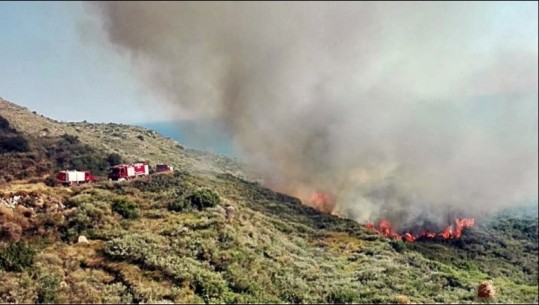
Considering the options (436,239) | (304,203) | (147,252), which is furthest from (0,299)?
(436,239)

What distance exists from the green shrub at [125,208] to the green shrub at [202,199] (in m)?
2.26

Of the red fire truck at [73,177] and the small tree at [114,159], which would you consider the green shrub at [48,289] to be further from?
the small tree at [114,159]

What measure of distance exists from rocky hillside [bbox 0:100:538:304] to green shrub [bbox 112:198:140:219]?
0.05 meters

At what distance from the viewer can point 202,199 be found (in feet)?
73.7

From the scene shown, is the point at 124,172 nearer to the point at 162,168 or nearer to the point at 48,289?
the point at 162,168

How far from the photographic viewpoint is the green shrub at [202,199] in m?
22.3

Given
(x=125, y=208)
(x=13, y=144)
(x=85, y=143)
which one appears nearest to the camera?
(x=125, y=208)

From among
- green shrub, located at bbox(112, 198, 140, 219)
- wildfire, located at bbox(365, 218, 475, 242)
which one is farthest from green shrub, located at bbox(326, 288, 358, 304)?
wildfire, located at bbox(365, 218, 475, 242)

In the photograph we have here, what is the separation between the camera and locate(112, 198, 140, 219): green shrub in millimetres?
21062

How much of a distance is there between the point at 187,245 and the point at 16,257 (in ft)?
16.7

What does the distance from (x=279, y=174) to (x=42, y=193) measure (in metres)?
16.2

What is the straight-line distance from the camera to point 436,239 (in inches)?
1214

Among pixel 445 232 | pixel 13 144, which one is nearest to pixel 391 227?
pixel 445 232

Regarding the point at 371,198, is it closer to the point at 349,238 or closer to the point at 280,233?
the point at 349,238
